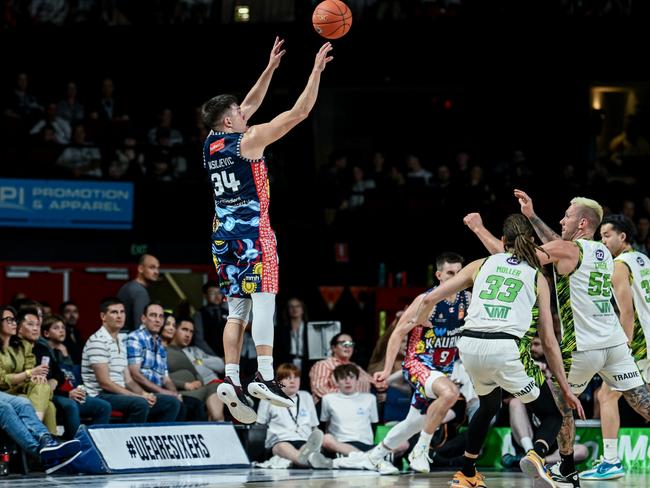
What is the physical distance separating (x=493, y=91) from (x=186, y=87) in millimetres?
6376

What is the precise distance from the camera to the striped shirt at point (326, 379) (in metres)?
14.1

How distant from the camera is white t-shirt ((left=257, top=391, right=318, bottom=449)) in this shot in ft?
43.1

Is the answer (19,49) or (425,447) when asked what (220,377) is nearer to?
(425,447)

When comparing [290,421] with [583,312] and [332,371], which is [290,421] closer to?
[332,371]

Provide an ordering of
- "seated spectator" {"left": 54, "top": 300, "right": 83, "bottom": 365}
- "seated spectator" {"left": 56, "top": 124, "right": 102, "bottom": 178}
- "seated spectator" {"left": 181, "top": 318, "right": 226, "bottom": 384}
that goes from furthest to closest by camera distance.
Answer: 1. "seated spectator" {"left": 56, "top": 124, "right": 102, "bottom": 178}
2. "seated spectator" {"left": 181, "top": 318, "right": 226, "bottom": 384}
3. "seated spectator" {"left": 54, "top": 300, "right": 83, "bottom": 365}

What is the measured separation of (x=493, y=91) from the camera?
24.4 m

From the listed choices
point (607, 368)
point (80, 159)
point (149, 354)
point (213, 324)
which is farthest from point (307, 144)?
point (607, 368)

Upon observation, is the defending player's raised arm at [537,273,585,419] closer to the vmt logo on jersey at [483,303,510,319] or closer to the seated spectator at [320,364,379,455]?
the vmt logo on jersey at [483,303,510,319]

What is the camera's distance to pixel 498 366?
922 cm

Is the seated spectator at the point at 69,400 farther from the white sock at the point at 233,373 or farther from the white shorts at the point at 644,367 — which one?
the white shorts at the point at 644,367

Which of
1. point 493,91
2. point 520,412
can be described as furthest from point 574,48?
point 520,412

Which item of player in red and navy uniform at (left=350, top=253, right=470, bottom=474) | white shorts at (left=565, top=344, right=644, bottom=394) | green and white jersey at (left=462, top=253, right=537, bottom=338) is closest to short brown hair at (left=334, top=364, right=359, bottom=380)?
player in red and navy uniform at (left=350, top=253, right=470, bottom=474)

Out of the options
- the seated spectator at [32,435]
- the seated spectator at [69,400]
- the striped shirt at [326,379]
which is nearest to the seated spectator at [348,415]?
the striped shirt at [326,379]

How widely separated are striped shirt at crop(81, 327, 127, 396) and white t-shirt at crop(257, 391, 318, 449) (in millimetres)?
1643
